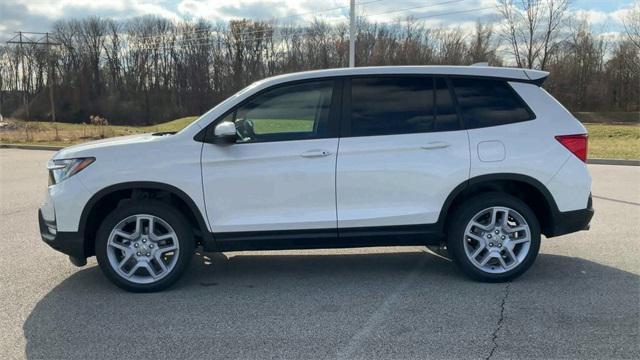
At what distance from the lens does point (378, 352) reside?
3.43m

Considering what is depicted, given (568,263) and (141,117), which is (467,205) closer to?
(568,263)

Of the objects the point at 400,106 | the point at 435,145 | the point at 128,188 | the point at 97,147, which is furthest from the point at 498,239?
the point at 97,147

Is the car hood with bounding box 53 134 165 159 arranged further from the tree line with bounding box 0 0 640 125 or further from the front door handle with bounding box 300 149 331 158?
the tree line with bounding box 0 0 640 125

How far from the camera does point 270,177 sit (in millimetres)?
4465

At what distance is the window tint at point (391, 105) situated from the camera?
4.62 meters

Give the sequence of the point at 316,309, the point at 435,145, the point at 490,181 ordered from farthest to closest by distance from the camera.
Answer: the point at 490,181, the point at 435,145, the point at 316,309

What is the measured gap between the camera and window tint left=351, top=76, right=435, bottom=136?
15.2 feet

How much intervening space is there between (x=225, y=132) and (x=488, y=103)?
7.79 ft

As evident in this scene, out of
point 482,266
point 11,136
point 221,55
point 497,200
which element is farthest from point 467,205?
point 221,55

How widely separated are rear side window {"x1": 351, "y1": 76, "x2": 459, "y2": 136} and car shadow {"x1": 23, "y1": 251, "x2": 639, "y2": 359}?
1.42 m

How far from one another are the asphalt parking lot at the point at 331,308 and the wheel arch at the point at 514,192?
597mm

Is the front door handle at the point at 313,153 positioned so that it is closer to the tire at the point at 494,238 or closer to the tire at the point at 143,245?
the tire at the point at 143,245

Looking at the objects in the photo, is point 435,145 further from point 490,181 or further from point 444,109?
point 490,181

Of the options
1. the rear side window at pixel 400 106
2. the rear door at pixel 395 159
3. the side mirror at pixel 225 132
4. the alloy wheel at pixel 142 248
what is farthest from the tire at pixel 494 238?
the alloy wheel at pixel 142 248
